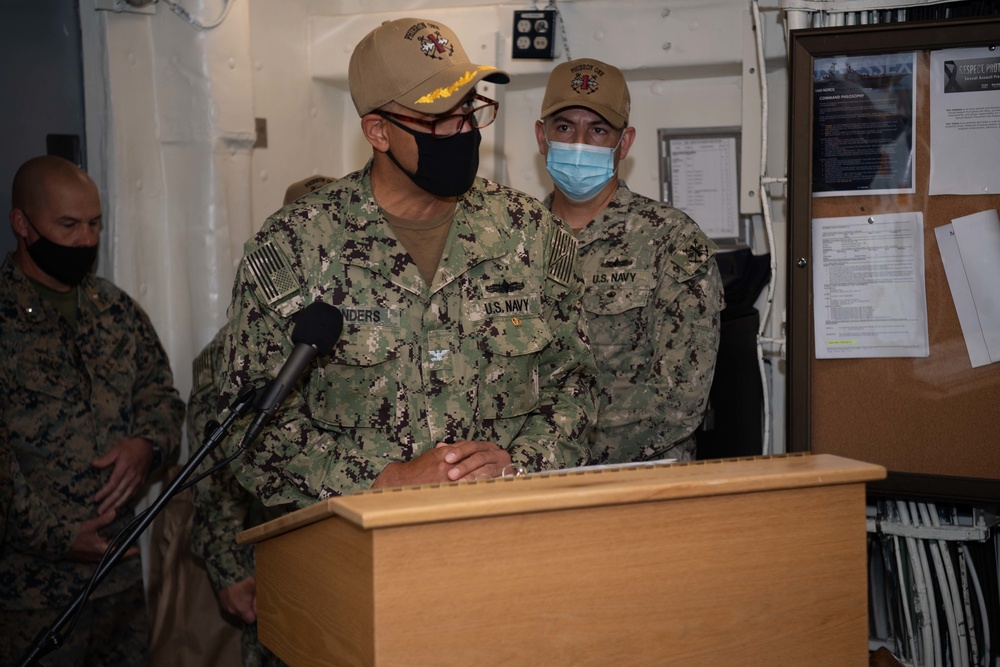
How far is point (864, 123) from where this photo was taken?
103 inches

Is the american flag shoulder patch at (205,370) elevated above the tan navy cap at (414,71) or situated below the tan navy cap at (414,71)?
below

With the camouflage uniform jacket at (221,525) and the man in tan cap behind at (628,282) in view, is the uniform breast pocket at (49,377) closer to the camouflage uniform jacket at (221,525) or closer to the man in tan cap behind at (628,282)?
the camouflage uniform jacket at (221,525)

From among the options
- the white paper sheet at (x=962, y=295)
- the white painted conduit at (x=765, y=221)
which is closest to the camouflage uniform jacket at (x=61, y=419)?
the white painted conduit at (x=765, y=221)

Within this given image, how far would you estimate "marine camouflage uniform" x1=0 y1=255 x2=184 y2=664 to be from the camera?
283 centimetres

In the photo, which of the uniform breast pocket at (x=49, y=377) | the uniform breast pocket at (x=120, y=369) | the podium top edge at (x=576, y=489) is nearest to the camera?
the podium top edge at (x=576, y=489)

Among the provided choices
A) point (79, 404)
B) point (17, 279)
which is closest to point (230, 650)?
point (79, 404)

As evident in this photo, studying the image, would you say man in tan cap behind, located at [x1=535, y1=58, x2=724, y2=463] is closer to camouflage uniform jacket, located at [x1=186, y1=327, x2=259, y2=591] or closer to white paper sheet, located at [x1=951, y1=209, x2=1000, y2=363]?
white paper sheet, located at [x1=951, y1=209, x2=1000, y2=363]

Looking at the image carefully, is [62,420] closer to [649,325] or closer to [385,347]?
[385,347]

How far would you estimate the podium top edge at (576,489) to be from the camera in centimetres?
120

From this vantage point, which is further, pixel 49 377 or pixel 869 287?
pixel 49 377

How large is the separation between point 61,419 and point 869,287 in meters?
2.33

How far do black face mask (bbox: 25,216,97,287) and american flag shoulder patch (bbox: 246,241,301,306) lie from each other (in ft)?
4.28

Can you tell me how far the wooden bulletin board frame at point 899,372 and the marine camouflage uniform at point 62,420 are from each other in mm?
1991

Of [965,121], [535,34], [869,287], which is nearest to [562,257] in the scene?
[869,287]
